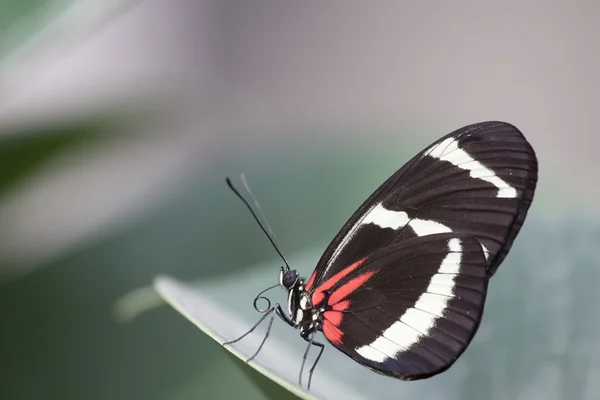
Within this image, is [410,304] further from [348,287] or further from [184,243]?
[184,243]

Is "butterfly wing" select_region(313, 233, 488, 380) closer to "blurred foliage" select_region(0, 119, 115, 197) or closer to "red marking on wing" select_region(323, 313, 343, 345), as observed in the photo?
"red marking on wing" select_region(323, 313, 343, 345)

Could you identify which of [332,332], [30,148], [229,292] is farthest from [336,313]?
[30,148]

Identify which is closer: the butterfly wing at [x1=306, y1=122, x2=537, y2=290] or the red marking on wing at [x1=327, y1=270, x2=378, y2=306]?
the butterfly wing at [x1=306, y1=122, x2=537, y2=290]

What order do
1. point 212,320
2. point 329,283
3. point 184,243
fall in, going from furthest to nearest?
1. point 184,243
2. point 329,283
3. point 212,320

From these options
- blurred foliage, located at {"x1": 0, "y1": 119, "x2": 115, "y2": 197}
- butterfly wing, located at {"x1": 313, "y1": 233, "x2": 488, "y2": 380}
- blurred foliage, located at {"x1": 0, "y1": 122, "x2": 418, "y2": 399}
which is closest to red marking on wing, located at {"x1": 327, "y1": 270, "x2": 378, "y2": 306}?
butterfly wing, located at {"x1": 313, "y1": 233, "x2": 488, "y2": 380}

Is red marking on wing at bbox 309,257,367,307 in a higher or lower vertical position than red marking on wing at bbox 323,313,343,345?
higher

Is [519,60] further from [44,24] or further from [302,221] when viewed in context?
[44,24]

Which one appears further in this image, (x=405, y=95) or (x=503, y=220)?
(x=405, y=95)

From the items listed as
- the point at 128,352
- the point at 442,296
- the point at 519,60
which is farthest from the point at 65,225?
the point at 519,60
